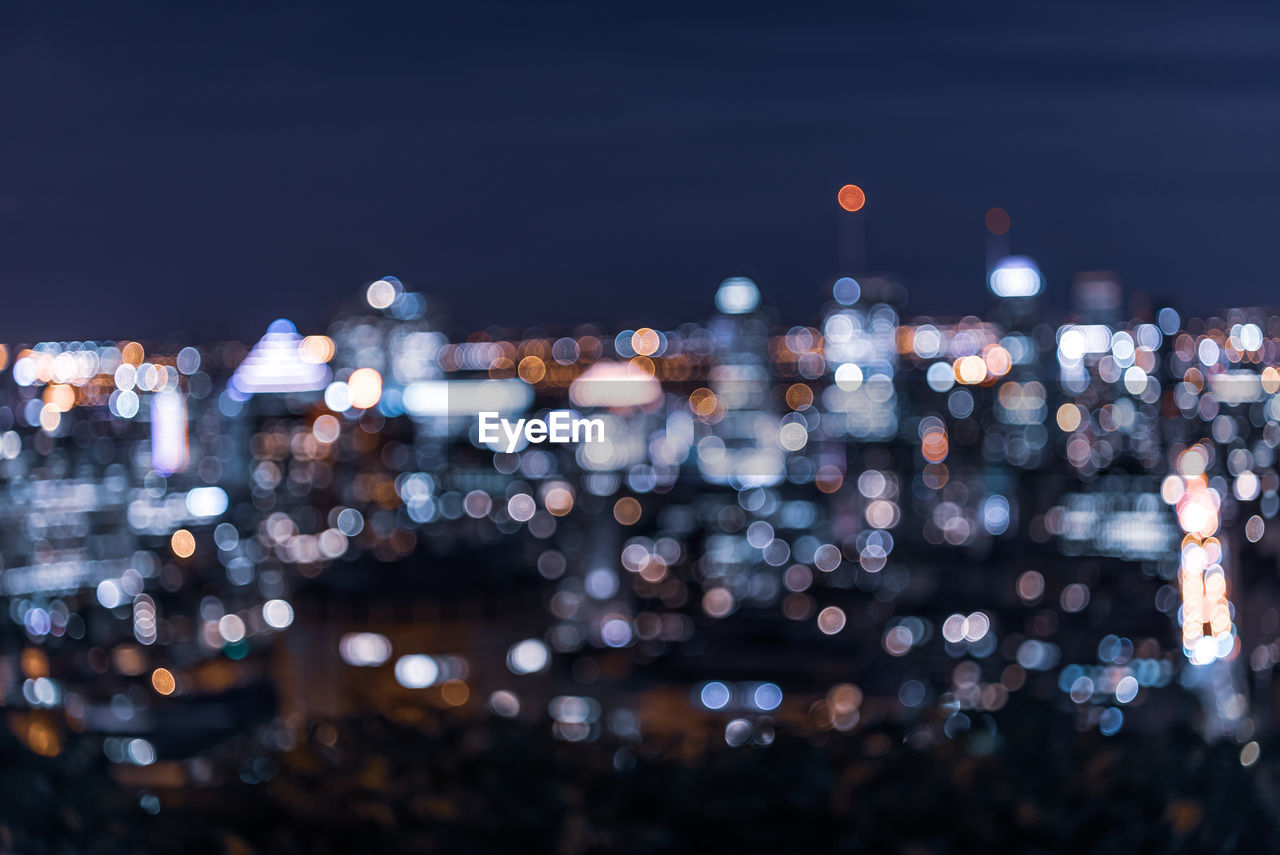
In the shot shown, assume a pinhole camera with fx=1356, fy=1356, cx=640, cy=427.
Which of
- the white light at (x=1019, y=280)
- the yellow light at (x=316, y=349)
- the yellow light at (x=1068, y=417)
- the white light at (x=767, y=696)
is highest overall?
the white light at (x=1019, y=280)

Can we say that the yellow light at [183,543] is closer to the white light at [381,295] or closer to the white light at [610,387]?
the white light at [381,295]

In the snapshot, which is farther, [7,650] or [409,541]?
[409,541]

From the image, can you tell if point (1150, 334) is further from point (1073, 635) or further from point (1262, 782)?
point (1262, 782)

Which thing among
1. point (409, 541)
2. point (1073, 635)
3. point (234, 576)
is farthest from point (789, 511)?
point (1073, 635)

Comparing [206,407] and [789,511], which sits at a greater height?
[206,407]

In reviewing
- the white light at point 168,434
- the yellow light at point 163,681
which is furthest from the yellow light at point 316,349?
the yellow light at point 163,681

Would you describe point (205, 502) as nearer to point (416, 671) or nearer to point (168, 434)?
point (168, 434)
